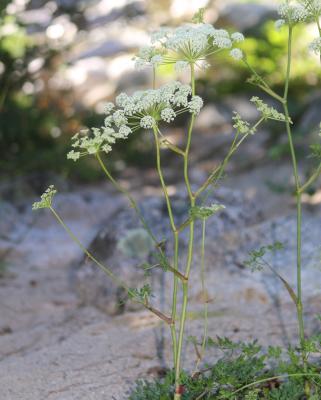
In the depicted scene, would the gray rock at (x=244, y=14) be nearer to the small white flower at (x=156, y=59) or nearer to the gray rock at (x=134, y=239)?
the gray rock at (x=134, y=239)

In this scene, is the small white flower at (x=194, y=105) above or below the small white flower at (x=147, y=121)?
above

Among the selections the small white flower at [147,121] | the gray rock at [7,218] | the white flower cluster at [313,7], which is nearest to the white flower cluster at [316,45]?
the white flower cluster at [313,7]

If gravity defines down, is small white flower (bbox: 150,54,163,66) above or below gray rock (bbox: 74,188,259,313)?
below

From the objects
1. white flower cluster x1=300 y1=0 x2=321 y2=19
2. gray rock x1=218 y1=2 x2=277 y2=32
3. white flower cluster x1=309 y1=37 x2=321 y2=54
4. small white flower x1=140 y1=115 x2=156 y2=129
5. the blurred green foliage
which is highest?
gray rock x1=218 y1=2 x2=277 y2=32

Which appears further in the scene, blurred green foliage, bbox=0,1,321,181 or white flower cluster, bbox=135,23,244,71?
blurred green foliage, bbox=0,1,321,181

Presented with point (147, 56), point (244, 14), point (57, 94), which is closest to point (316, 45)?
point (147, 56)


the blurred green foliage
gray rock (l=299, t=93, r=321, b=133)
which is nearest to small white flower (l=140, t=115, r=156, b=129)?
the blurred green foliage

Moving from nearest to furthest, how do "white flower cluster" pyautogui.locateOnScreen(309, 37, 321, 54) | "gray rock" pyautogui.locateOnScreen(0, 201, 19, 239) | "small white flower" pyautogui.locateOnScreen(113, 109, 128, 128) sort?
"small white flower" pyautogui.locateOnScreen(113, 109, 128, 128)
"white flower cluster" pyautogui.locateOnScreen(309, 37, 321, 54)
"gray rock" pyautogui.locateOnScreen(0, 201, 19, 239)

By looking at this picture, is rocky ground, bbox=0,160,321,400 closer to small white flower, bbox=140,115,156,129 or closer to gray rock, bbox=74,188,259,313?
gray rock, bbox=74,188,259,313

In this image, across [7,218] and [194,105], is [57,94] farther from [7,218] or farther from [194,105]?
[194,105]
